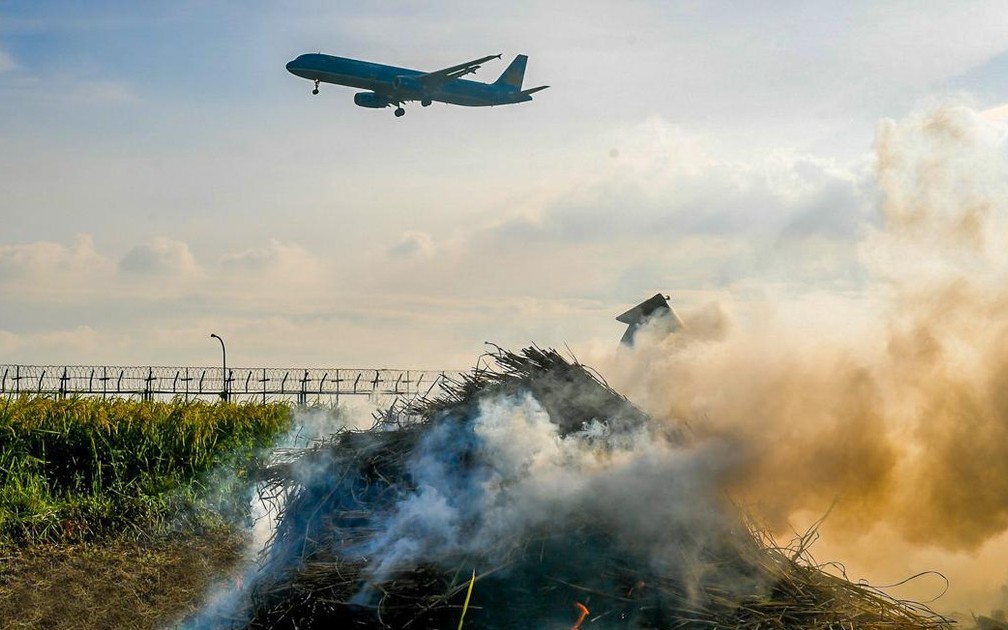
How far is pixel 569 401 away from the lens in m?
9.84

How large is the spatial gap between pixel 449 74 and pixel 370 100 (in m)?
5.53

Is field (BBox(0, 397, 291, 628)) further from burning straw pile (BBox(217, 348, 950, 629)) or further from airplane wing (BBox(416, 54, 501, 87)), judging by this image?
airplane wing (BBox(416, 54, 501, 87))

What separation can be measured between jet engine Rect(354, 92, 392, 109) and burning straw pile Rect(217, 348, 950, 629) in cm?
5304

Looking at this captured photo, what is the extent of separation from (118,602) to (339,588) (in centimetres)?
727

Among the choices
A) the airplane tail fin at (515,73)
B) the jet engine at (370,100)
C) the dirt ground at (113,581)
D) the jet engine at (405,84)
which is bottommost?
the dirt ground at (113,581)

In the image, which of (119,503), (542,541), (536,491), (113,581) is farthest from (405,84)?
(542,541)

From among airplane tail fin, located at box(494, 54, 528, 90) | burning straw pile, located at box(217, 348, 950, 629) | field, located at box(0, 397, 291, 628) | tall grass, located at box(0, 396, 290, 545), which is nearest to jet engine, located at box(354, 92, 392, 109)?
airplane tail fin, located at box(494, 54, 528, 90)

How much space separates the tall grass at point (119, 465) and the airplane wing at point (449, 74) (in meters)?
43.0

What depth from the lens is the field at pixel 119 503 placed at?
15016 millimetres

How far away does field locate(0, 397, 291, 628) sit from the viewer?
15.0 metres

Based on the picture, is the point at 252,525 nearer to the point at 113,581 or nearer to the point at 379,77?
the point at 113,581

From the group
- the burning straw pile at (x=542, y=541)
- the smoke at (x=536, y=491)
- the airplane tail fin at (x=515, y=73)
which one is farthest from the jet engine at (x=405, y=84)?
the smoke at (x=536, y=491)

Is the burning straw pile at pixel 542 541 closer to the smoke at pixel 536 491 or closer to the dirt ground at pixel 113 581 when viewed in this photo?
the smoke at pixel 536 491

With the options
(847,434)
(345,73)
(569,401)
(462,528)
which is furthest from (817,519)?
(345,73)
